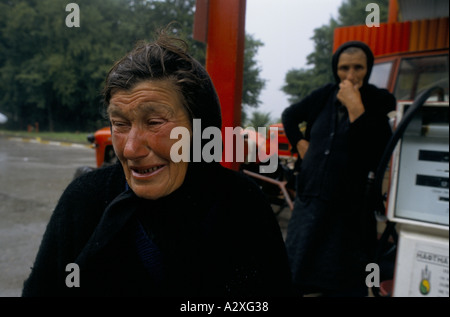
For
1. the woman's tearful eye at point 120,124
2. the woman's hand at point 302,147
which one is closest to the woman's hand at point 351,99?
the woman's hand at point 302,147

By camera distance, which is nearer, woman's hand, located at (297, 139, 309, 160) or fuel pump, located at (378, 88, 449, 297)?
fuel pump, located at (378, 88, 449, 297)

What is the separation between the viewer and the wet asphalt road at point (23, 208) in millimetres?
3351

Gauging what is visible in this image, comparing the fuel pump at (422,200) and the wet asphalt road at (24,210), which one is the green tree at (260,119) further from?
the wet asphalt road at (24,210)

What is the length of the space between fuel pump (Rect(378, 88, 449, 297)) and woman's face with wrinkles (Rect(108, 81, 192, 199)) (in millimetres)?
1373

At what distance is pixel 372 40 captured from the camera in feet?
20.1

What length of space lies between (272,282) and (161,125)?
58 centimetres

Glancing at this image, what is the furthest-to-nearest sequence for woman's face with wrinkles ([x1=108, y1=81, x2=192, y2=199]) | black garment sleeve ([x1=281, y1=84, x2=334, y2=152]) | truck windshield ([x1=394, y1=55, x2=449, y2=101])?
1. truck windshield ([x1=394, y1=55, x2=449, y2=101])
2. black garment sleeve ([x1=281, y1=84, x2=334, y2=152])
3. woman's face with wrinkles ([x1=108, y1=81, x2=192, y2=199])

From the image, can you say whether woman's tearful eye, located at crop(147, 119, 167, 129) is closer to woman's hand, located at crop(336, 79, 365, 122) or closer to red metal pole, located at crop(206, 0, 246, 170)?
red metal pole, located at crop(206, 0, 246, 170)

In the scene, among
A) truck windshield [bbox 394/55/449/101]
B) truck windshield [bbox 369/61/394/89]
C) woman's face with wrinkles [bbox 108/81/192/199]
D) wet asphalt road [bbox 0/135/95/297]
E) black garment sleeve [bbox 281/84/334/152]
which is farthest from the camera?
truck windshield [bbox 369/61/394/89]

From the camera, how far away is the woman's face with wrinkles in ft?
2.85

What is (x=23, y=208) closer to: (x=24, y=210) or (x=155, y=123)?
(x=24, y=210)

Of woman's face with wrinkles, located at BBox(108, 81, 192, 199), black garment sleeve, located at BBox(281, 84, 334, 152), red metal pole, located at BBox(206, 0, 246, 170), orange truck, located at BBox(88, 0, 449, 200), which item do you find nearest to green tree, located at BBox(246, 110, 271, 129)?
red metal pole, located at BBox(206, 0, 246, 170)

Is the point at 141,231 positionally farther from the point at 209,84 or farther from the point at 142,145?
the point at 209,84
